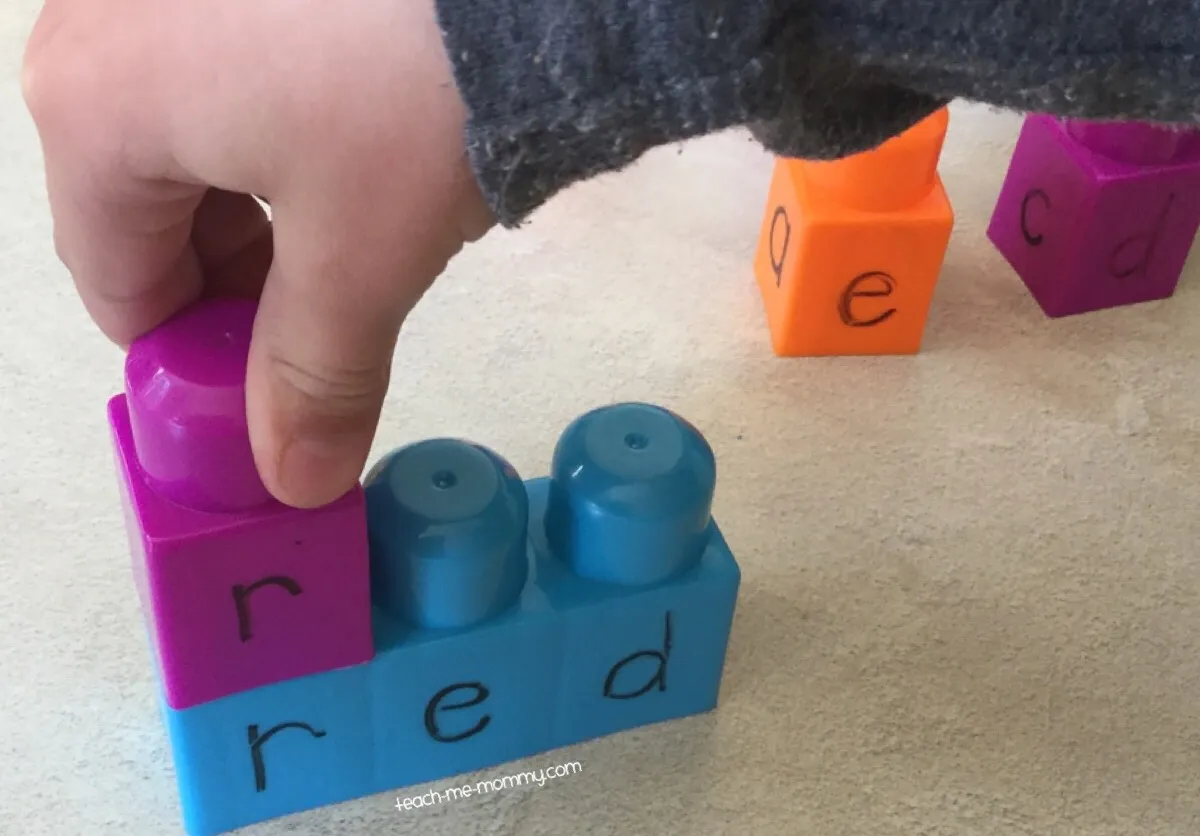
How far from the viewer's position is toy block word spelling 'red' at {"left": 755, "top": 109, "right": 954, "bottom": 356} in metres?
0.81

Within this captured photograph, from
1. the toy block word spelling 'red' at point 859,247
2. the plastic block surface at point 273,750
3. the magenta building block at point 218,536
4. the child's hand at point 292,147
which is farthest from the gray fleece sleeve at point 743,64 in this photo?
the toy block word spelling 'red' at point 859,247

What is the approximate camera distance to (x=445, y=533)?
0.57 metres

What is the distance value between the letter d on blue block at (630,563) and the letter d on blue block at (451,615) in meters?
0.02

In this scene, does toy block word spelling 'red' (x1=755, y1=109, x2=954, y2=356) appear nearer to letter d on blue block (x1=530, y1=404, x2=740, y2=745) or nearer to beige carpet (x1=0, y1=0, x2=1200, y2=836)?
beige carpet (x1=0, y1=0, x2=1200, y2=836)

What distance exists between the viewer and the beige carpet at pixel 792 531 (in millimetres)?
653

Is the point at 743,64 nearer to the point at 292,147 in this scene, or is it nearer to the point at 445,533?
the point at 292,147

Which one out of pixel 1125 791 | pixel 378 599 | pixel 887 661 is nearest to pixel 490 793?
pixel 378 599

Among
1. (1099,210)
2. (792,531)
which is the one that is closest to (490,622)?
(792,531)

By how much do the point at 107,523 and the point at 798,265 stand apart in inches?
18.3

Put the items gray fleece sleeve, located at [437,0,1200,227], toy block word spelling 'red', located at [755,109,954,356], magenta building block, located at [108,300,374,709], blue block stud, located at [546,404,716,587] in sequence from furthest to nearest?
toy block word spelling 'red', located at [755,109,954,356]
blue block stud, located at [546,404,716,587]
magenta building block, located at [108,300,374,709]
gray fleece sleeve, located at [437,0,1200,227]

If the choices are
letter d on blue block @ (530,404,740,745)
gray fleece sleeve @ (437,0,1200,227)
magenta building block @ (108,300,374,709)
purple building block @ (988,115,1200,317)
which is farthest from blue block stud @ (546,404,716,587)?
purple building block @ (988,115,1200,317)

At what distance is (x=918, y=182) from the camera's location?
82cm

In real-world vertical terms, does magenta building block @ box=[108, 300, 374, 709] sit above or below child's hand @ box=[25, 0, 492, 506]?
below
